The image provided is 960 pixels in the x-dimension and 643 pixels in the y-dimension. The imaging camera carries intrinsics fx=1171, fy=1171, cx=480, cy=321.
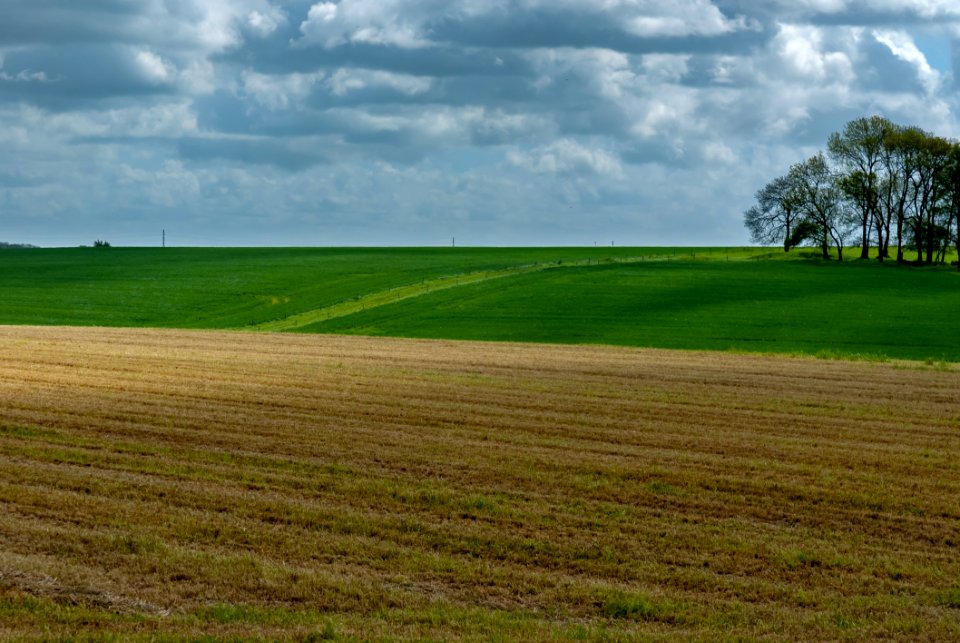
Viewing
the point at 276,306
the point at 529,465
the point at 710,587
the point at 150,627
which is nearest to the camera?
the point at 150,627

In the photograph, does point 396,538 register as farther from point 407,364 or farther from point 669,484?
point 407,364

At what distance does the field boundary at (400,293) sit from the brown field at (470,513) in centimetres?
3134

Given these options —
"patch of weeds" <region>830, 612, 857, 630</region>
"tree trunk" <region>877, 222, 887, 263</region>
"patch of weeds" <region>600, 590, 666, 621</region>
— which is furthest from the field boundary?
"patch of weeds" <region>830, 612, 857, 630</region>

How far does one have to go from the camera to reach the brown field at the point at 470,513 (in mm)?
9633

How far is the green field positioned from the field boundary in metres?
0.13

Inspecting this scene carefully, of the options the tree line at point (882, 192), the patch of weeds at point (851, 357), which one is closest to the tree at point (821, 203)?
the tree line at point (882, 192)

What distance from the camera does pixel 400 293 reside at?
216 ft

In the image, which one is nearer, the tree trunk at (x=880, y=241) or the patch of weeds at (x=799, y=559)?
the patch of weeds at (x=799, y=559)

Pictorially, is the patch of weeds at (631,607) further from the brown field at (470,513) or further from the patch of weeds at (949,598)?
the patch of weeds at (949,598)

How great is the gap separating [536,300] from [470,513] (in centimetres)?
4656

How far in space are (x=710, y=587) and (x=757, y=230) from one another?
306ft

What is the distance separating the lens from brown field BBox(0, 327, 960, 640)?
31.6 feet

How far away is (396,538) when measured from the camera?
11820 mm

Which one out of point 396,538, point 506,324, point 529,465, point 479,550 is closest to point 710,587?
point 479,550
